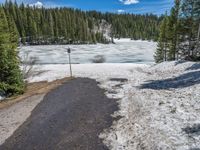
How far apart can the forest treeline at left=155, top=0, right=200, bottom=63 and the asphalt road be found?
18754 mm

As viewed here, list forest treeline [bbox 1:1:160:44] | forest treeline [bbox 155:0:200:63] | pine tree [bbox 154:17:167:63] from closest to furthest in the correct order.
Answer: forest treeline [bbox 155:0:200:63] → pine tree [bbox 154:17:167:63] → forest treeline [bbox 1:1:160:44]

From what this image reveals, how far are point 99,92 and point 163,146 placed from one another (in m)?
10.2

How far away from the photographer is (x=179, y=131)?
9.23 m

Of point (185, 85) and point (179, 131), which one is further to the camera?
point (185, 85)

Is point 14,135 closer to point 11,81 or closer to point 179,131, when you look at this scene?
point 179,131

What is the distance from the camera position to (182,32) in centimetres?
3544

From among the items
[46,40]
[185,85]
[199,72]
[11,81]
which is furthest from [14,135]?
[46,40]

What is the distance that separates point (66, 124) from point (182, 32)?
2845 cm

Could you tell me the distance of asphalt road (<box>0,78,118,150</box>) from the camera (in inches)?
372

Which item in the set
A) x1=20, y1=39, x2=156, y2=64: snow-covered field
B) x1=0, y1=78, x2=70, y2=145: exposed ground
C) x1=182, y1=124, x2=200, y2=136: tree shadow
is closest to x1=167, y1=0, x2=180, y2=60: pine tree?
x1=20, y1=39, x2=156, y2=64: snow-covered field

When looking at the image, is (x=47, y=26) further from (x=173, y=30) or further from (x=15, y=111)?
(x=15, y=111)

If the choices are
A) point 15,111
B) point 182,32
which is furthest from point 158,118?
point 182,32

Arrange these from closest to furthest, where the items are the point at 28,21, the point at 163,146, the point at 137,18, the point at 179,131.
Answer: the point at 163,146 → the point at 179,131 → the point at 28,21 → the point at 137,18

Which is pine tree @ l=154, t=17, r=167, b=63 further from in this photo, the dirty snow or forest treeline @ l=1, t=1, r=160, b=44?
forest treeline @ l=1, t=1, r=160, b=44
